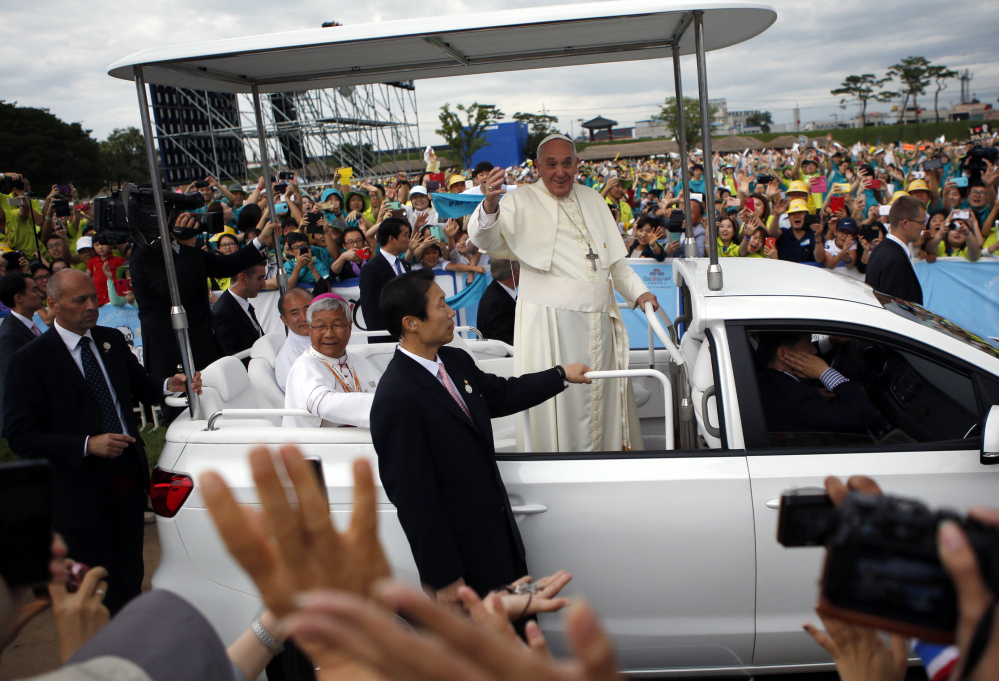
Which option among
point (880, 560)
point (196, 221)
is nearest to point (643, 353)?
point (196, 221)

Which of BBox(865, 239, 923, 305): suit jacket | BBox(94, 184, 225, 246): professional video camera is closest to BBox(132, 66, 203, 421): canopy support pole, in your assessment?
BBox(94, 184, 225, 246): professional video camera

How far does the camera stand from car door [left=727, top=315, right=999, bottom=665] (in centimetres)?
252

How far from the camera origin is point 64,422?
10.7 ft

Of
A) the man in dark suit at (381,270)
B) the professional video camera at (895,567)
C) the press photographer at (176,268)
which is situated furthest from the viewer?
the man in dark suit at (381,270)

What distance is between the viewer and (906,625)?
72cm

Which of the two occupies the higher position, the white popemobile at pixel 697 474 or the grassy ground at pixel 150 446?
the white popemobile at pixel 697 474

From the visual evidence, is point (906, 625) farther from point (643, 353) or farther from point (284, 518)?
point (643, 353)

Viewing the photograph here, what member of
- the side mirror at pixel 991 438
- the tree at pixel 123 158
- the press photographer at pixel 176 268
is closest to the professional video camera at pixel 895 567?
the side mirror at pixel 991 438

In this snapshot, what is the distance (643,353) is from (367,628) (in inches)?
144

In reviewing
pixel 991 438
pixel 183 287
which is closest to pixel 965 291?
pixel 991 438

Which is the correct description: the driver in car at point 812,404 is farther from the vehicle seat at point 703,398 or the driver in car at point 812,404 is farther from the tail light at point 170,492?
the tail light at point 170,492

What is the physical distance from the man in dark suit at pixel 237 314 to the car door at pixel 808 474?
11.5 feet

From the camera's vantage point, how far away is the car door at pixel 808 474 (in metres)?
2.52

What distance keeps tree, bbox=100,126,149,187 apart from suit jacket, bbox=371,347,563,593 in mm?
46108
